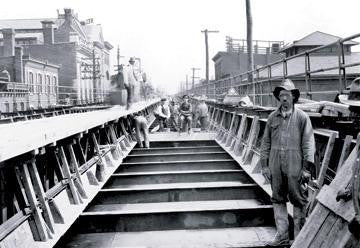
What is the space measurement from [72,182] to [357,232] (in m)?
4.05

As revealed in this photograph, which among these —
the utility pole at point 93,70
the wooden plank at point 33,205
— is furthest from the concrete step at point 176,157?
the utility pole at point 93,70

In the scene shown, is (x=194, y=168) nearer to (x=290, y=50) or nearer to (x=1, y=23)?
(x=290, y=50)

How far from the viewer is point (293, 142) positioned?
200 inches

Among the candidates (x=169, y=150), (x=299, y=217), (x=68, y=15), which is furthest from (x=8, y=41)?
(x=299, y=217)

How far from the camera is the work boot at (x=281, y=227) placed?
17.2 feet

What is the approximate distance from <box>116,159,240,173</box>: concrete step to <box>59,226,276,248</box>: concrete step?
4.13 metres

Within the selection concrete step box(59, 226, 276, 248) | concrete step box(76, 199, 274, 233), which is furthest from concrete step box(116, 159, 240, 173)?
concrete step box(59, 226, 276, 248)

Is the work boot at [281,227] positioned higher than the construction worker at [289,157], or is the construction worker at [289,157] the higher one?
the construction worker at [289,157]

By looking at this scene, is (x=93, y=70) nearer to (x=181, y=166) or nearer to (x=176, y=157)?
(x=176, y=157)

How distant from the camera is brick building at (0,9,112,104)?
178 feet

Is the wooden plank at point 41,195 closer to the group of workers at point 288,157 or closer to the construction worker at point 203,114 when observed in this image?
the group of workers at point 288,157

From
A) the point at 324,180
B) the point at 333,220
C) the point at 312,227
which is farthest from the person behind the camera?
the point at 324,180

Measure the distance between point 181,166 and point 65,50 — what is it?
164ft

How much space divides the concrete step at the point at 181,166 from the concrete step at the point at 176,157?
103 cm
